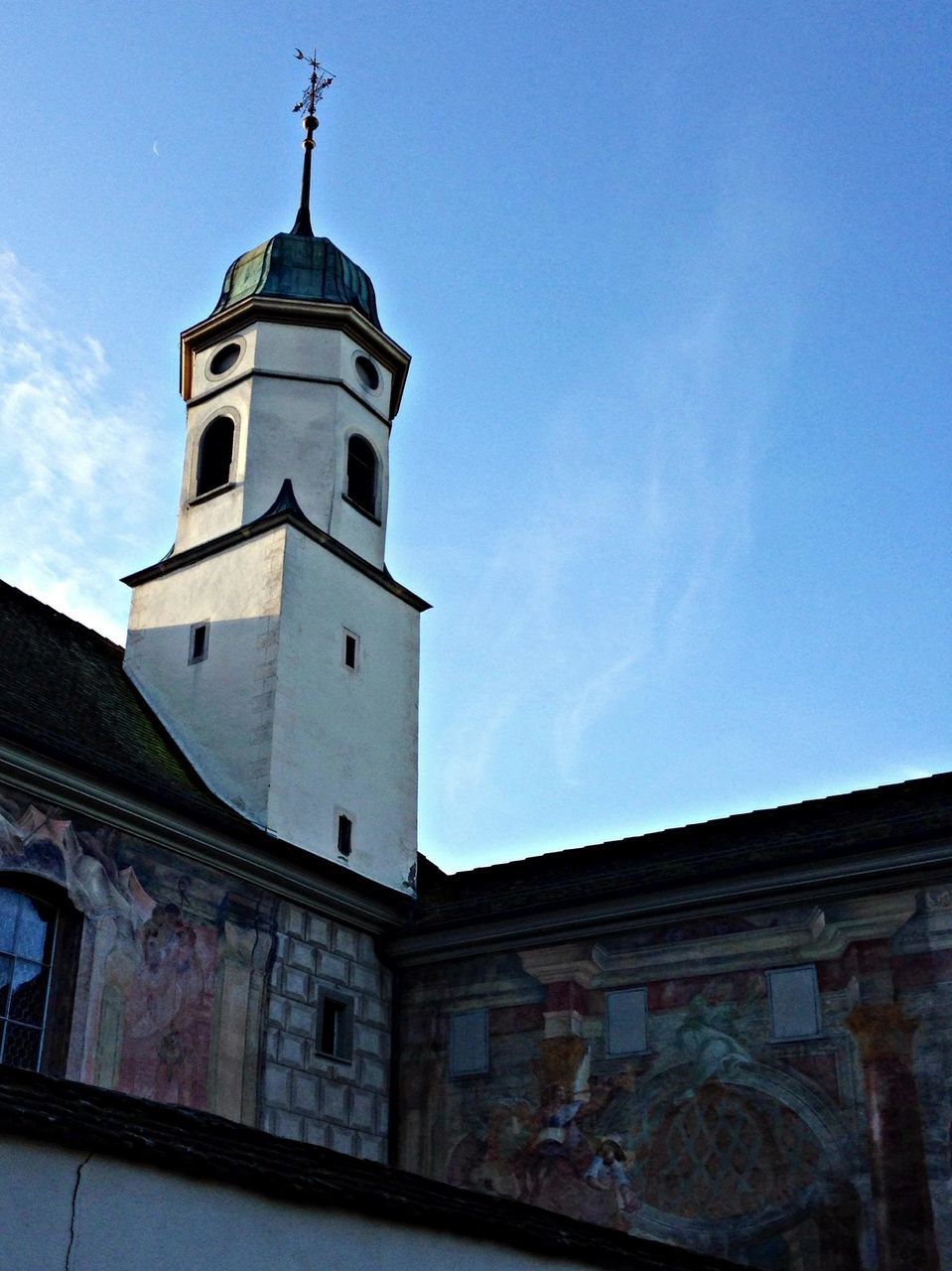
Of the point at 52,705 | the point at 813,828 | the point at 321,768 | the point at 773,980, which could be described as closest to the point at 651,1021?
the point at 773,980

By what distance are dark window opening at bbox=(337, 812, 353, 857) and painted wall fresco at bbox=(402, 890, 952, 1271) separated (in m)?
3.15

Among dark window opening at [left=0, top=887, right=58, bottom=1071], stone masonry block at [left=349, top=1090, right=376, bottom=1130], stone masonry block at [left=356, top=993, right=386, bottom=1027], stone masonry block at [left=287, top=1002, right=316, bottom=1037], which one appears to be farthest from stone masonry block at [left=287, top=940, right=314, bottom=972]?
dark window opening at [left=0, top=887, right=58, bottom=1071]

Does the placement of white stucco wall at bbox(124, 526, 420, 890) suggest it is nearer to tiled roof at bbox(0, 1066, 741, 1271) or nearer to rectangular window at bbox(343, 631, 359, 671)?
rectangular window at bbox(343, 631, 359, 671)

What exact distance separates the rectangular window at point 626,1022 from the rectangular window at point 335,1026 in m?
3.41

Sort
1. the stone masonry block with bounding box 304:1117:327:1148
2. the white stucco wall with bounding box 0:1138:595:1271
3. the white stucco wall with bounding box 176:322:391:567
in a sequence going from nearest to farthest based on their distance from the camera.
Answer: the white stucco wall with bounding box 0:1138:595:1271, the stone masonry block with bounding box 304:1117:327:1148, the white stucco wall with bounding box 176:322:391:567

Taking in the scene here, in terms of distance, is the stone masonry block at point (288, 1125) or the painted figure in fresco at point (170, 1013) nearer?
the painted figure in fresco at point (170, 1013)

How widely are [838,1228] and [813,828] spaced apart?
4882 millimetres

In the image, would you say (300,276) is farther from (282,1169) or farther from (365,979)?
(282,1169)

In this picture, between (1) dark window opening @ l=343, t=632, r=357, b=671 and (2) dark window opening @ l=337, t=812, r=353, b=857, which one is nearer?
(2) dark window opening @ l=337, t=812, r=353, b=857

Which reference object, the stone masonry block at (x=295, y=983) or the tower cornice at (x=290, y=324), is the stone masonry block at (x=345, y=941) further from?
the tower cornice at (x=290, y=324)

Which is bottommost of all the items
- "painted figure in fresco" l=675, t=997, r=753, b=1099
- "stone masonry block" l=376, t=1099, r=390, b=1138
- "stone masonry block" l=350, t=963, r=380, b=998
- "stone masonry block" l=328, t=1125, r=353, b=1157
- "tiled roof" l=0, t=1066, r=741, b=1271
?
"tiled roof" l=0, t=1066, r=741, b=1271

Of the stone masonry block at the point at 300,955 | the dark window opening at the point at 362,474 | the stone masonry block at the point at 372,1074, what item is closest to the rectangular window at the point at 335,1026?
the stone masonry block at the point at 372,1074

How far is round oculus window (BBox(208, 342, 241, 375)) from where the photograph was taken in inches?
1037

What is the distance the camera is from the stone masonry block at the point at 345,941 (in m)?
20.6
